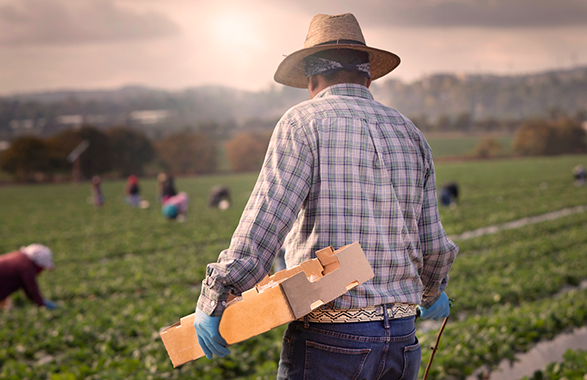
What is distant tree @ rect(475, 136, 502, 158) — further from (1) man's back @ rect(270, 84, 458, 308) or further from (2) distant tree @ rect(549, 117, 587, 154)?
(1) man's back @ rect(270, 84, 458, 308)

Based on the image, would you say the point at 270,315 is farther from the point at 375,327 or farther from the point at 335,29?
the point at 335,29

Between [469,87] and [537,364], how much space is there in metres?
170

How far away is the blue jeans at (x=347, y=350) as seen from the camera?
1687 mm

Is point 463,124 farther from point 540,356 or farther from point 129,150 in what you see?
point 540,356

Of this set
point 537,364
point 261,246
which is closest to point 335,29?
point 261,246

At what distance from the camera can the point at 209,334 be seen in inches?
67.3

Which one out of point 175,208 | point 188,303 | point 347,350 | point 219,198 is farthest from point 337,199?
point 219,198

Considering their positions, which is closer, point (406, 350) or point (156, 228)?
point (406, 350)

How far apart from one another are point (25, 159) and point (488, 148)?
6282cm

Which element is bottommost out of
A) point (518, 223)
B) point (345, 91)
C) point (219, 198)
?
point (219, 198)

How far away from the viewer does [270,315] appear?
164cm

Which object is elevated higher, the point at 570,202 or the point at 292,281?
the point at 292,281

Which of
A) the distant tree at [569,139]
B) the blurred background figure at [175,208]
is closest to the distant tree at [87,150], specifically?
the blurred background figure at [175,208]

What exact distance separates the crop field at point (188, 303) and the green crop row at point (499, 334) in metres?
0.01
